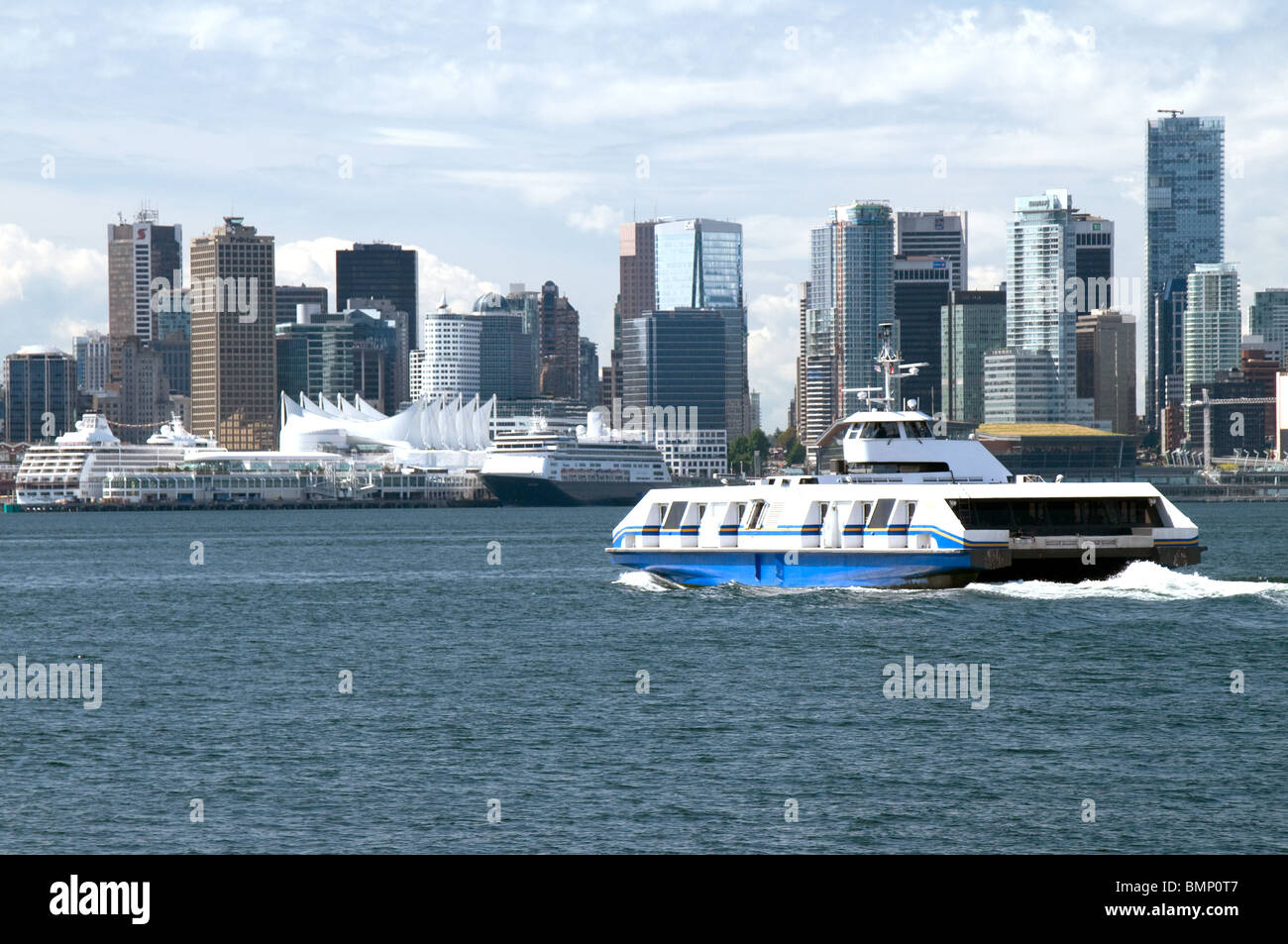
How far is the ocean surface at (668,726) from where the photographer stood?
22.4 metres

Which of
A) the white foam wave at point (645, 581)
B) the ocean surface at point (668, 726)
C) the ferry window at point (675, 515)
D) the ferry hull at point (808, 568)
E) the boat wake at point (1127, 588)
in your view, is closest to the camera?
the ocean surface at point (668, 726)

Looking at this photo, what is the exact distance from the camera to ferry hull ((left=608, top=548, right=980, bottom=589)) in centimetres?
5056

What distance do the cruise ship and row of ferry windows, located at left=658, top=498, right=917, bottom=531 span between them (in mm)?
45

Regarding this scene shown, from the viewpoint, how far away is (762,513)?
5562cm

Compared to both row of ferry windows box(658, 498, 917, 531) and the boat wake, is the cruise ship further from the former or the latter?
the boat wake

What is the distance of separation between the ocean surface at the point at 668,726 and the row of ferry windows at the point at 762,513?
7.67 feet

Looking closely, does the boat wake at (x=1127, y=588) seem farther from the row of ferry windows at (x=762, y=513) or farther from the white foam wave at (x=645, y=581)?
the white foam wave at (x=645, y=581)

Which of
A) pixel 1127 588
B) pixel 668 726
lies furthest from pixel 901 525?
pixel 668 726

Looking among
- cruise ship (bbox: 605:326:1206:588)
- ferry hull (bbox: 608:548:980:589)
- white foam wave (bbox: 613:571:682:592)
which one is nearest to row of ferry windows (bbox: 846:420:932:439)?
cruise ship (bbox: 605:326:1206:588)

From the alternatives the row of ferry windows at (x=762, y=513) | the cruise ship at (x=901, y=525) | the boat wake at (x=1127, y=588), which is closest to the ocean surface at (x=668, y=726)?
the boat wake at (x=1127, y=588)

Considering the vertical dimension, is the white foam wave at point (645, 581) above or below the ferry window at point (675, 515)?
below
